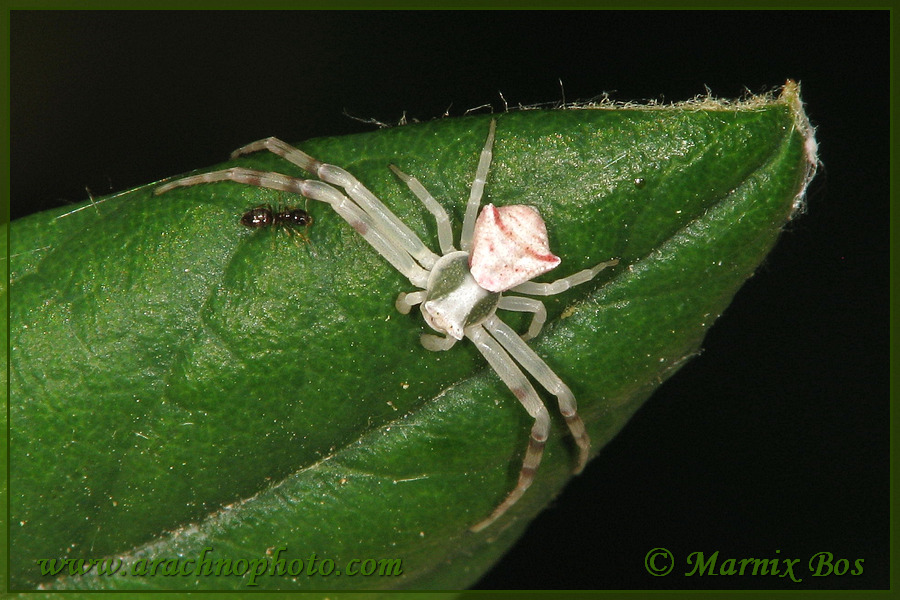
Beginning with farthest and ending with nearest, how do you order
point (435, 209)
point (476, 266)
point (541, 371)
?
point (476, 266) < point (541, 371) < point (435, 209)

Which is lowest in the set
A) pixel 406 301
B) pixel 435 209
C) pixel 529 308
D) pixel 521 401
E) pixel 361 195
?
pixel 521 401

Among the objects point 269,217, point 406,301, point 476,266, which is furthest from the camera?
point 476,266

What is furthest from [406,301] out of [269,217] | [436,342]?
[269,217]

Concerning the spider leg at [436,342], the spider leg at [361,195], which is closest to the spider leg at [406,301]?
the spider leg at [436,342]

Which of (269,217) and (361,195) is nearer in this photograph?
(269,217)

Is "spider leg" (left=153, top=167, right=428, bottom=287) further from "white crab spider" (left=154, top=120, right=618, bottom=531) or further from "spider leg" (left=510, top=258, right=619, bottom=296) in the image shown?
"spider leg" (left=510, top=258, right=619, bottom=296)

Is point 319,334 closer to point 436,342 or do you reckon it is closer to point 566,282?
point 436,342

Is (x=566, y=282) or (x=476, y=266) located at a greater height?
(x=476, y=266)

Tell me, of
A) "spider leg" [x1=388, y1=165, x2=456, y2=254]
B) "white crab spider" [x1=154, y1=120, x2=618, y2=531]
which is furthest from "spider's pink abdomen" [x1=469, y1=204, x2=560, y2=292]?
"spider leg" [x1=388, y1=165, x2=456, y2=254]
